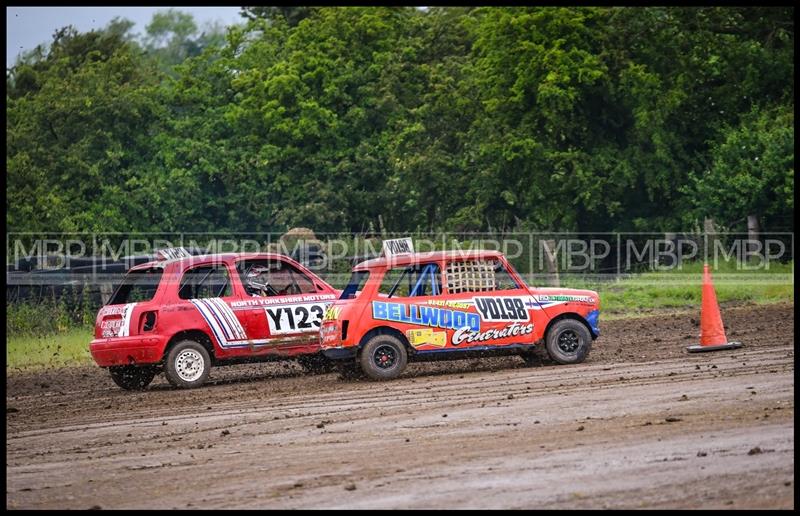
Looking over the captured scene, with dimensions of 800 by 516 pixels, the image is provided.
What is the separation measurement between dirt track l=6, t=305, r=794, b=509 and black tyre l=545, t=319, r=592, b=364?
324 millimetres

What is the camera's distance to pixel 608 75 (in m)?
41.7

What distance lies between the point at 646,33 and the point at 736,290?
48.5 feet

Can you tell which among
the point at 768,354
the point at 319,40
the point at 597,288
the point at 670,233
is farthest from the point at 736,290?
the point at 319,40

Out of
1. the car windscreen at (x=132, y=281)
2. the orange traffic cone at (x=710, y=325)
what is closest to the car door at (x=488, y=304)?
the orange traffic cone at (x=710, y=325)

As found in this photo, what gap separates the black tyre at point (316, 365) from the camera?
64.9ft

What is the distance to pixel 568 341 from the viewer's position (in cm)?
1795

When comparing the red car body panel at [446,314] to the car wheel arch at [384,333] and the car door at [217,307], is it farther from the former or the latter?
the car door at [217,307]

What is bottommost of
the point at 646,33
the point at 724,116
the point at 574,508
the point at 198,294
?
the point at 574,508

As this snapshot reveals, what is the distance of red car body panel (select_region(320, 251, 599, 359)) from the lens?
17359 millimetres

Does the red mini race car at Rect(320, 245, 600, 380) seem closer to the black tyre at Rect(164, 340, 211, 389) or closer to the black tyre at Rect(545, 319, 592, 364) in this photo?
the black tyre at Rect(545, 319, 592, 364)

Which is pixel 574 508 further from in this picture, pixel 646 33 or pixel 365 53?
pixel 365 53

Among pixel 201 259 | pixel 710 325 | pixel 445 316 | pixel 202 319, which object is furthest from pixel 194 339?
pixel 710 325

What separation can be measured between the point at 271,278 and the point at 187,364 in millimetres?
1809

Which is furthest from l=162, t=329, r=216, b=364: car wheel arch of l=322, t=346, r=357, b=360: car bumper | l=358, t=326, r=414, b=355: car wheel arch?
l=358, t=326, r=414, b=355: car wheel arch
